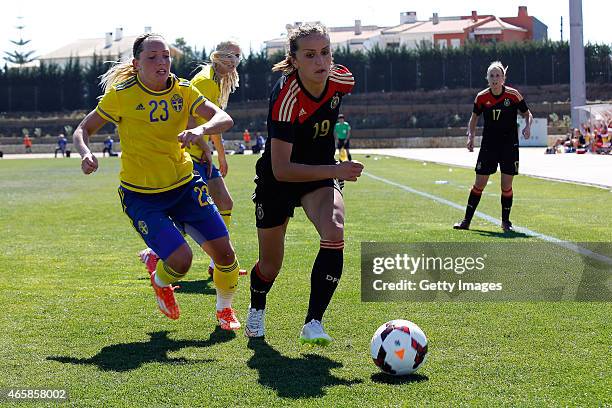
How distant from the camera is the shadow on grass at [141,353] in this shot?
5992 millimetres

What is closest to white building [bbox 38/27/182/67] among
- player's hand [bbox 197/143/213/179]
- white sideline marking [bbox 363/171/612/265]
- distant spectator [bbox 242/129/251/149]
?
distant spectator [bbox 242/129/251/149]

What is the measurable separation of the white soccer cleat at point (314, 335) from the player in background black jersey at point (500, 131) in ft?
24.6

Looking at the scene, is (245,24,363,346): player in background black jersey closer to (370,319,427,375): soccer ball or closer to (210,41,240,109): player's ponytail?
(370,319,427,375): soccer ball

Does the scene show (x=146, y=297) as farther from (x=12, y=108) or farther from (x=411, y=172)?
(x=12, y=108)

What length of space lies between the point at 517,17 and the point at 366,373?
128 metres

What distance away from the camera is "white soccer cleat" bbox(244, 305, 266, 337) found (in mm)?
6719

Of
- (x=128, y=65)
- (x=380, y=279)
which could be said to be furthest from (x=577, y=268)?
(x=128, y=65)

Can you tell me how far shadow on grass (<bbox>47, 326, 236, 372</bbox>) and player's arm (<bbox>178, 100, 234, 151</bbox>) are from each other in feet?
4.30

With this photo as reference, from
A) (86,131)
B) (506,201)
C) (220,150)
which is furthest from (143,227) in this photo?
(506,201)

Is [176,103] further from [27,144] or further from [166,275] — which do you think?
[27,144]

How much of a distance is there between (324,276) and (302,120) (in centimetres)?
100

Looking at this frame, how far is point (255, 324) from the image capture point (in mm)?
6730

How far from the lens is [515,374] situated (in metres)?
5.45
